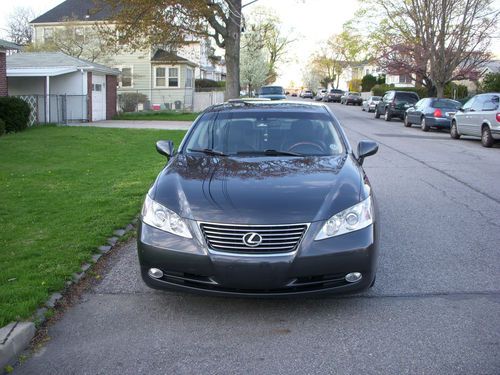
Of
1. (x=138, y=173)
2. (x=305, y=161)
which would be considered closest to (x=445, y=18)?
(x=138, y=173)

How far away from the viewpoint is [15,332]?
384 cm

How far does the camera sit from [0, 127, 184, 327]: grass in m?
4.98

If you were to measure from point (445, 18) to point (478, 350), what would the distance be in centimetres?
3174

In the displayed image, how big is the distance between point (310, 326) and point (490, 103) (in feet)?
52.1

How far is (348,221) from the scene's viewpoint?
4242 millimetres

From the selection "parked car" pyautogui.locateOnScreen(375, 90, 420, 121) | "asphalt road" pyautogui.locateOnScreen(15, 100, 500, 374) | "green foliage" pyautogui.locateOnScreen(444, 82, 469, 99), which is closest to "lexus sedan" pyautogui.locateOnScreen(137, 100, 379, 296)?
"asphalt road" pyautogui.locateOnScreen(15, 100, 500, 374)

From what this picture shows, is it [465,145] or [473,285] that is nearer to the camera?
[473,285]

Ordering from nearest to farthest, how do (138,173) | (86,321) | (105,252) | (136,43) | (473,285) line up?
(86,321) → (473,285) → (105,252) → (138,173) → (136,43)

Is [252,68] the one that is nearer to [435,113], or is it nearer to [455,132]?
[435,113]

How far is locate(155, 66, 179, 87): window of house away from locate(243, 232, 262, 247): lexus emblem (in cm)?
3795

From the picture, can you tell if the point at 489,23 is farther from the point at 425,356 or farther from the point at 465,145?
the point at 425,356

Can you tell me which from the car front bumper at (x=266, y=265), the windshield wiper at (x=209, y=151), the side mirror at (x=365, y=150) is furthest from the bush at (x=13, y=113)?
the car front bumper at (x=266, y=265)

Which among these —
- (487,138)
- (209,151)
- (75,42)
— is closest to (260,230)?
(209,151)

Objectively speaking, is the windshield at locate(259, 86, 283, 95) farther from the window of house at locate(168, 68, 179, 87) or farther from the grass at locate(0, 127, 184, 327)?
the grass at locate(0, 127, 184, 327)
